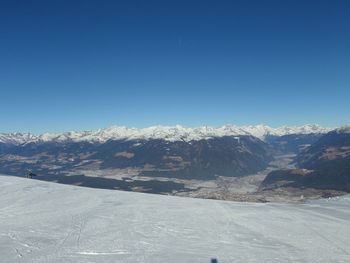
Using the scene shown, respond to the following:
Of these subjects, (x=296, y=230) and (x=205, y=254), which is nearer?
(x=205, y=254)

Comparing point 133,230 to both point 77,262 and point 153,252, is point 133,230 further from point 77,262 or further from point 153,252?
point 77,262

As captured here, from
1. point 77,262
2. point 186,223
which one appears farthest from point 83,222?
point 186,223

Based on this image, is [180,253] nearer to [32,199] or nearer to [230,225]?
[230,225]

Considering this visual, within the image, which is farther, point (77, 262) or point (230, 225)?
point (230, 225)

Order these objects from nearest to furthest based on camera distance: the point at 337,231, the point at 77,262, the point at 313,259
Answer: the point at 77,262
the point at 313,259
the point at 337,231

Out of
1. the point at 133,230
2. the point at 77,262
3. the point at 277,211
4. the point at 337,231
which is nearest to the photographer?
the point at 77,262

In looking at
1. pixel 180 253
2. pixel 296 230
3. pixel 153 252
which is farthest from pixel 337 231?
pixel 153 252
